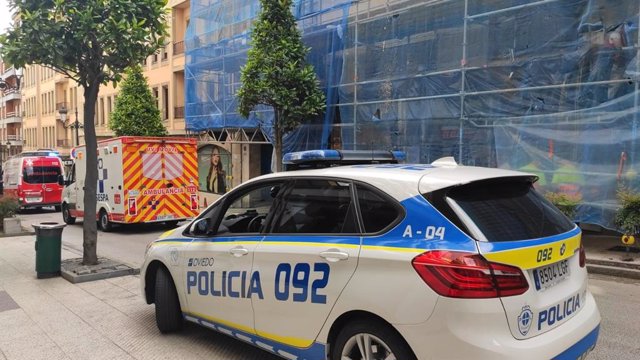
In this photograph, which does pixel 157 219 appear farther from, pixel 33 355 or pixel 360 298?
pixel 360 298

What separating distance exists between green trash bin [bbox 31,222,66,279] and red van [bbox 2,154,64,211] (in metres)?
15.7

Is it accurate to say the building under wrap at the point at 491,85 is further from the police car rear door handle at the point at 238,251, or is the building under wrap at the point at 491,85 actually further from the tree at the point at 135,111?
the tree at the point at 135,111

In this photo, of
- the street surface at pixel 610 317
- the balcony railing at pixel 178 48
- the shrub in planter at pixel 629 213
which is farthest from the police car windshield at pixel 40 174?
the shrub in planter at pixel 629 213

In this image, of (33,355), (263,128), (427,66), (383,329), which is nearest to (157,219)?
(263,128)

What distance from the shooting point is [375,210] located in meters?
3.29

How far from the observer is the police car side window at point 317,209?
3.46 metres

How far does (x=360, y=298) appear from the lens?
306cm

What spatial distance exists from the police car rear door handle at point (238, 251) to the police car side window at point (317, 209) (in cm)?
30

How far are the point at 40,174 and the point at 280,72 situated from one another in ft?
44.6

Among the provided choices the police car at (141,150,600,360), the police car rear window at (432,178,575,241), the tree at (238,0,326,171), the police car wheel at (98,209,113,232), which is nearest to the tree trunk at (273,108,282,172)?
the tree at (238,0,326,171)

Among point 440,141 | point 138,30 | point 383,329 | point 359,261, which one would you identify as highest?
point 138,30

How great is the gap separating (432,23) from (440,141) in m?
3.08

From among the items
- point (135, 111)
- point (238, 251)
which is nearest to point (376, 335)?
point (238, 251)

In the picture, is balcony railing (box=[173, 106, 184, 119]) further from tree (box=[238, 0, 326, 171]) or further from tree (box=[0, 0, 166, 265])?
tree (box=[0, 0, 166, 265])
